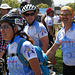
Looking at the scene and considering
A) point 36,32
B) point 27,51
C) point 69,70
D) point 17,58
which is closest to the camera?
point 27,51

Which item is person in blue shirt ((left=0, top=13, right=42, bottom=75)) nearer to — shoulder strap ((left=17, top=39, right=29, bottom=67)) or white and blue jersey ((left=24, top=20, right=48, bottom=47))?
shoulder strap ((left=17, top=39, right=29, bottom=67))

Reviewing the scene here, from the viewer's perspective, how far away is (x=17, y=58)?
8.23 feet

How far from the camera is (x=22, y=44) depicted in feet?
8.02

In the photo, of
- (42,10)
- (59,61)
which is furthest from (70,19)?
(42,10)

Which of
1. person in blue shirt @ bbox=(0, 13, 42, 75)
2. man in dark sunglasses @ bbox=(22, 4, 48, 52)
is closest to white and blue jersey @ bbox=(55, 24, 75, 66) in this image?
man in dark sunglasses @ bbox=(22, 4, 48, 52)

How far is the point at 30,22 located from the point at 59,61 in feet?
14.9

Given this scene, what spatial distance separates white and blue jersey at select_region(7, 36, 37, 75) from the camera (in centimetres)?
240

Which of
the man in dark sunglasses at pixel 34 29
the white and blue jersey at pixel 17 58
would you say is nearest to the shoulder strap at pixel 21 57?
the white and blue jersey at pixel 17 58

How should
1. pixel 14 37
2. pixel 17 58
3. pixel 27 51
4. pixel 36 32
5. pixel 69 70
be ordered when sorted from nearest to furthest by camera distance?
pixel 27 51 < pixel 17 58 < pixel 14 37 < pixel 69 70 < pixel 36 32

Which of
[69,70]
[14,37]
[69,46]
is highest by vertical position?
[14,37]

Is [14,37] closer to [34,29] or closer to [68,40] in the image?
[68,40]

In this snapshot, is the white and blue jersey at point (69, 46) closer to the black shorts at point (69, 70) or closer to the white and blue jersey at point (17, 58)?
the black shorts at point (69, 70)

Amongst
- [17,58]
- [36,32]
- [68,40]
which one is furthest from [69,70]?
[17,58]

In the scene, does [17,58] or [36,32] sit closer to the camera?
[17,58]
